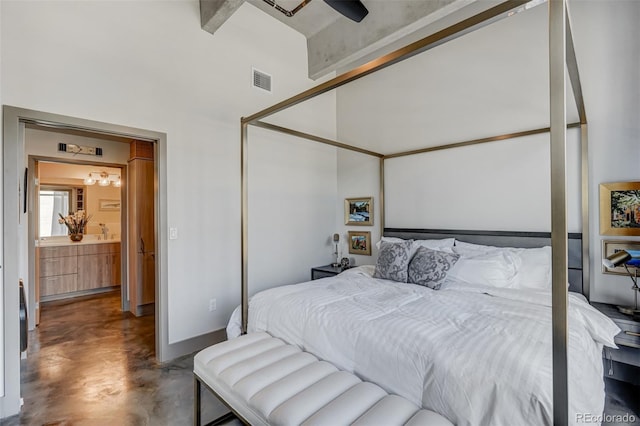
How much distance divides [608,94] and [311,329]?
119 inches

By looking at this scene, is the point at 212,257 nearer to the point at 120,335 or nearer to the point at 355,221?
the point at 120,335

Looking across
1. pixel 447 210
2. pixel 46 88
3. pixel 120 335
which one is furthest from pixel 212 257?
pixel 447 210

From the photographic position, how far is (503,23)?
10.0 ft

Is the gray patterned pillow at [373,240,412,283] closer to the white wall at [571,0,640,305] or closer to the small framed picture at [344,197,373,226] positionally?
the small framed picture at [344,197,373,226]

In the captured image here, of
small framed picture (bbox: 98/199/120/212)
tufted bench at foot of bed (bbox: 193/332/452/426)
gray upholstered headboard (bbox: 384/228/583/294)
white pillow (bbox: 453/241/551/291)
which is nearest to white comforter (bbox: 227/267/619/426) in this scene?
tufted bench at foot of bed (bbox: 193/332/452/426)

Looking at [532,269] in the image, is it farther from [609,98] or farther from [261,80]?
[261,80]

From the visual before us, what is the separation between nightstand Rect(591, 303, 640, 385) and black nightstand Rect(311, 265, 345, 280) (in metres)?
2.56

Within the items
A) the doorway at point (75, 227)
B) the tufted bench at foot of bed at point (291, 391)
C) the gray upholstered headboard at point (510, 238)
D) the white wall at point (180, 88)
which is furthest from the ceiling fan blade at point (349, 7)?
the doorway at point (75, 227)

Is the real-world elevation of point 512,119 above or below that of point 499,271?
above

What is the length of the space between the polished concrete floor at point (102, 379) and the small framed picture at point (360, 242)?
8.01 ft

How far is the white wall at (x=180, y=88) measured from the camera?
2.30m

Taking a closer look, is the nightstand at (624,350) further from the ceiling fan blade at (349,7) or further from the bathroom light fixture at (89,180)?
→ the bathroom light fixture at (89,180)

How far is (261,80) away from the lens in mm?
3703

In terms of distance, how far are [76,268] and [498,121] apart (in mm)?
6434
